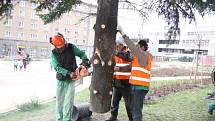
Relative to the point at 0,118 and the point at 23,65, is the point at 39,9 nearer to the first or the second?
the point at 0,118

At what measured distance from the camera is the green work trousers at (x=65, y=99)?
6.40 meters

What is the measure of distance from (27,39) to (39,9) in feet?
219

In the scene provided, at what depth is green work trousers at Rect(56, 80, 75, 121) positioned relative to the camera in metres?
6.40

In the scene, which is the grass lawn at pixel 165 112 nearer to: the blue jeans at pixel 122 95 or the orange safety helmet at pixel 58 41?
the blue jeans at pixel 122 95

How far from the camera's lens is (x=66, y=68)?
6414 mm

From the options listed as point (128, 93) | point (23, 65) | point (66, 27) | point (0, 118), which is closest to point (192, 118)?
point (128, 93)

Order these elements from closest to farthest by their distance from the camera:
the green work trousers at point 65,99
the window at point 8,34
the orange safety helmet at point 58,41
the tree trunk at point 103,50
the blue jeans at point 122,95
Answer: the tree trunk at point 103,50 < the orange safety helmet at point 58,41 < the green work trousers at point 65,99 < the blue jeans at point 122,95 < the window at point 8,34

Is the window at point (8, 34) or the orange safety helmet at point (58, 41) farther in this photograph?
the window at point (8, 34)

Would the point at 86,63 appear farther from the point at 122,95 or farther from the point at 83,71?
the point at 122,95

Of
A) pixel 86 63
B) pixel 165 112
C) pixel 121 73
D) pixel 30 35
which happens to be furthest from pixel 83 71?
pixel 30 35

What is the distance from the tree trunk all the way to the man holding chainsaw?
504 mm

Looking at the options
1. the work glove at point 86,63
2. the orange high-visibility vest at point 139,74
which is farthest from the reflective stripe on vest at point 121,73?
the work glove at point 86,63

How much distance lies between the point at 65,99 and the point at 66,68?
570mm

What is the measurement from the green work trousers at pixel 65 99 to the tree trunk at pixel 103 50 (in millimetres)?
548
